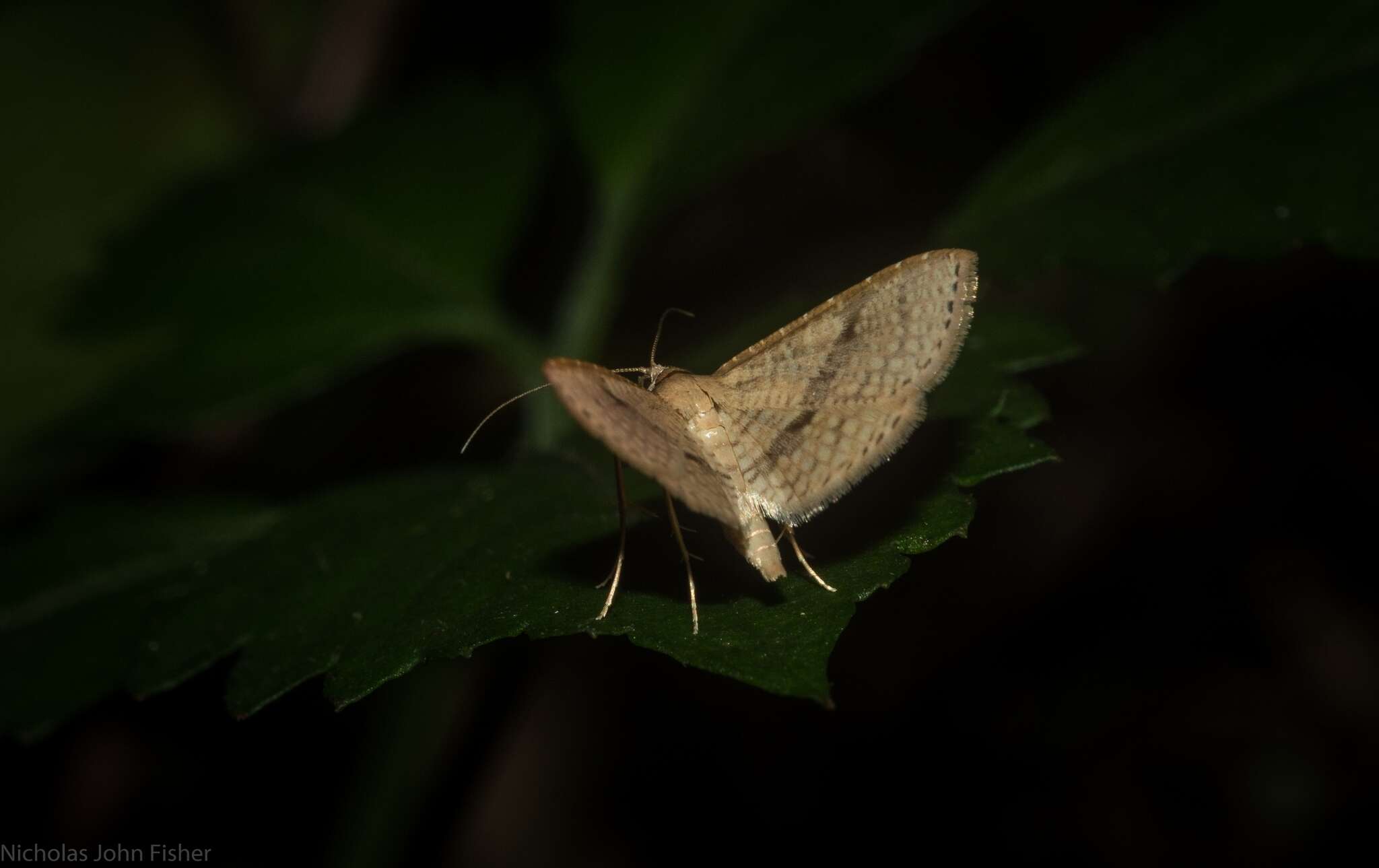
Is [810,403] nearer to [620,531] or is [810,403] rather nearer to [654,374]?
[654,374]

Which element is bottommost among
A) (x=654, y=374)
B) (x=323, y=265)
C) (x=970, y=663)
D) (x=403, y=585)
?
(x=970, y=663)

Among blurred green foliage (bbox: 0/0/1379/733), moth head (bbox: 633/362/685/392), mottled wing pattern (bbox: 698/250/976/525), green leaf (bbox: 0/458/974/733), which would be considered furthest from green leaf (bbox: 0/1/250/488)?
mottled wing pattern (bbox: 698/250/976/525)

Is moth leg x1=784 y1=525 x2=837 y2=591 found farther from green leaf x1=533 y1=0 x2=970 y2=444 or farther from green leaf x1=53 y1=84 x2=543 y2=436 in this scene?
green leaf x1=53 y1=84 x2=543 y2=436

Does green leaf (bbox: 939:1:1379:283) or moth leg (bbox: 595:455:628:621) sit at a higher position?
moth leg (bbox: 595:455:628:621)

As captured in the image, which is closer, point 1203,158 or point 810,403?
point 810,403

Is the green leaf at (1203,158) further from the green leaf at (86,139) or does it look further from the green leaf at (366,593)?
the green leaf at (86,139)

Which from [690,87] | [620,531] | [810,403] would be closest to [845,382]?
[810,403]

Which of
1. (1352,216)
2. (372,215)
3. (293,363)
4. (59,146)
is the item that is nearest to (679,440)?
(1352,216)
